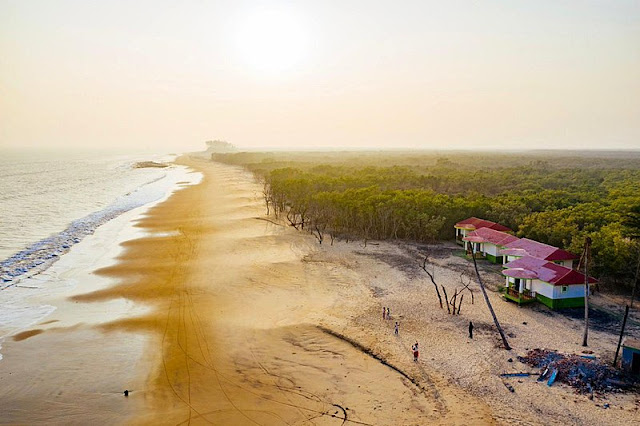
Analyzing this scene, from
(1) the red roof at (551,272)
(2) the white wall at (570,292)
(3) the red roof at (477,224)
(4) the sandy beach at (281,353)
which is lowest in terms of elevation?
(4) the sandy beach at (281,353)

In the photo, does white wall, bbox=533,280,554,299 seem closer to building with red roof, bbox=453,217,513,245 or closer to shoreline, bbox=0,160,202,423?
building with red roof, bbox=453,217,513,245

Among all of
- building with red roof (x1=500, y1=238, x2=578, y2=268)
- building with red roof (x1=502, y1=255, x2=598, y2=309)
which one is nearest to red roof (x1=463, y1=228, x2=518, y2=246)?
building with red roof (x1=500, y1=238, x2=578, y2=268)

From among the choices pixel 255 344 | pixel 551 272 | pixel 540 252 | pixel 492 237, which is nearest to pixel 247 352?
pixel 255 344

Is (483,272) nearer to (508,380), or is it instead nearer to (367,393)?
A: (508,380)

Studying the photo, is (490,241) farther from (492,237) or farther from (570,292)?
(570,292)

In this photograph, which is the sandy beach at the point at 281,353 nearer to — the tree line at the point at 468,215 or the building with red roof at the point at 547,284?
the building with red roof at the point at 547,284

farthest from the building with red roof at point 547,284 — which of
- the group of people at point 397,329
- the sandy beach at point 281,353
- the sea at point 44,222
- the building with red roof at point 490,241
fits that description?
the sea at point 44,222
